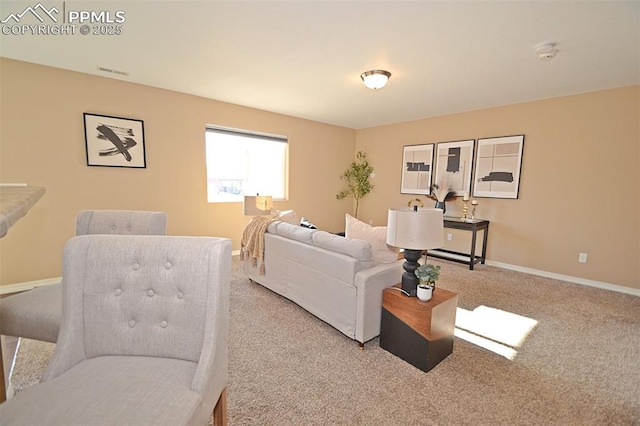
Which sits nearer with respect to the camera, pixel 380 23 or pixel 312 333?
pixel 380 23

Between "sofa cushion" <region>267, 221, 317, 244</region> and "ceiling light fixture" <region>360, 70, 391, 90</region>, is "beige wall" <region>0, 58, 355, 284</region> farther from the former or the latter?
"ceiling light fixture" <region>360, 70, 391, 90</region>

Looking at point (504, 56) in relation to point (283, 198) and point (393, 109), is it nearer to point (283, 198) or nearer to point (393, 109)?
point (393, 109)

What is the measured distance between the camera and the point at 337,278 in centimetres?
218

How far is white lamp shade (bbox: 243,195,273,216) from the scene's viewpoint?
10.9 feet

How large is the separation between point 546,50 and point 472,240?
8.07 ft

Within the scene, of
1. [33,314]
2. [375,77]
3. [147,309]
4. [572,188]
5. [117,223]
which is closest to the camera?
[147,309]

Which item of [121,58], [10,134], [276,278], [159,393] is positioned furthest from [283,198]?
[159,393]

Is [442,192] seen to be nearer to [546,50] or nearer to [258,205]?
[546,50]

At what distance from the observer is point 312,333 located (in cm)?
227

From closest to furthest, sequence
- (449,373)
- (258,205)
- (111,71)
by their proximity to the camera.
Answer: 1. (449,373)
2. (111,71)
3. (258,205)

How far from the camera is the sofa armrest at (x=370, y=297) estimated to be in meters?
2.00

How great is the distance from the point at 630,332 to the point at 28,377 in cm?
457

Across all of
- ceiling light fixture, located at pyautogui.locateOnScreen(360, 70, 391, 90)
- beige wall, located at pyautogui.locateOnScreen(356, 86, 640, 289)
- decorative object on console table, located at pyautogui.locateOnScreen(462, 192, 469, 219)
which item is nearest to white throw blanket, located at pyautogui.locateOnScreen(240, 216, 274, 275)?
ceiling light fixture, located at pyautogui.locateOnScreen(360, 70, 391, 90)

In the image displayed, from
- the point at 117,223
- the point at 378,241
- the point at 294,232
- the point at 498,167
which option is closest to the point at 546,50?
the point at 498,167
